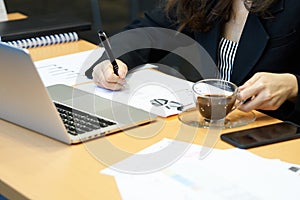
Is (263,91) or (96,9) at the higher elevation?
(263,91)

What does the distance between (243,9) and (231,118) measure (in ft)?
1.67

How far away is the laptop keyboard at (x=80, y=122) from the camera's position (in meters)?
1.15

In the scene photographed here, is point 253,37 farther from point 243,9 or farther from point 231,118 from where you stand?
point 231,118

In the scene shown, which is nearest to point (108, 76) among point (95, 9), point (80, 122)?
point (80, 122)

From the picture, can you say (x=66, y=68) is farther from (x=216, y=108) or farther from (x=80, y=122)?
(x=216, y=108)

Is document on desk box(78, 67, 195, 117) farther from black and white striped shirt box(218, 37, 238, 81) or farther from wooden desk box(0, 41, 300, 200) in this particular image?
black and white striped shirt box(218, 37, 238, 81)

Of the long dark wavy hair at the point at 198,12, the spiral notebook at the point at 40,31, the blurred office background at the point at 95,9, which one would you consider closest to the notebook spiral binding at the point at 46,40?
the spiral notebook at the point at 40,31

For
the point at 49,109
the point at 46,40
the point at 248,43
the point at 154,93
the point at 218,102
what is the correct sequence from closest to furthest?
1. the point at 49,109
2. the point at 218,102
3. the point at 154,93
4. the point at 248,43
5. the point at 46,40

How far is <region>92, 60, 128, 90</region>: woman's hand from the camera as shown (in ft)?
4.60

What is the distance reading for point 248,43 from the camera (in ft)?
5.05

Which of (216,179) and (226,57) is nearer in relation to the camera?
(216,179)

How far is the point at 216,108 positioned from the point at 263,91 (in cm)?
12

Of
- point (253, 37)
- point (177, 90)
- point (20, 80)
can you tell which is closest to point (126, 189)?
point (20, 80)

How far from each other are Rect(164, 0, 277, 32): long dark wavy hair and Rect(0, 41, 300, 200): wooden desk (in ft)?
1.61
